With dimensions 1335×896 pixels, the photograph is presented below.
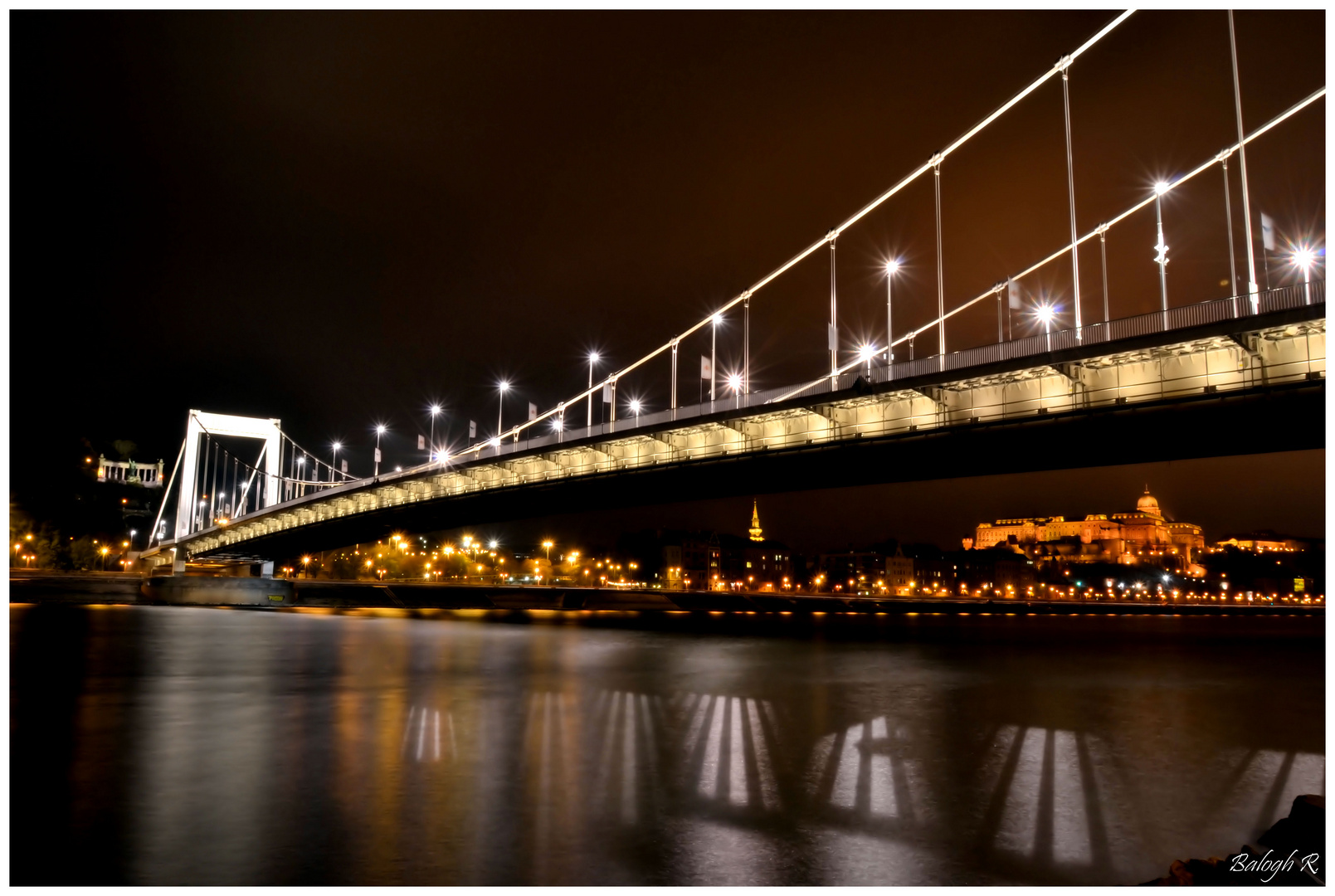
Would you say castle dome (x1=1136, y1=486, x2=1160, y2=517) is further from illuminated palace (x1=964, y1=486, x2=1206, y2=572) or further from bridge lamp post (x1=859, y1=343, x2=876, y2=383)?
bridge lamp post (x1=859, y1=343, x2=876, y2=383)

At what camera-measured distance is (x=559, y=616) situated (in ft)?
207

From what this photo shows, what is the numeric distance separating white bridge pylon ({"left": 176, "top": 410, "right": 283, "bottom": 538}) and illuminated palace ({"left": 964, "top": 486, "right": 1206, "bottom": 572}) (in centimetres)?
13948

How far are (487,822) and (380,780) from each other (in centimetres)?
245

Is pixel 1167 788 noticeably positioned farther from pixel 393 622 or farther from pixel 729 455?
pixel 393 622

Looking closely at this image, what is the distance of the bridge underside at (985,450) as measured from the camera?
24.5 meters

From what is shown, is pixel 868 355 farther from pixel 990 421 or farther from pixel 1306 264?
pixel 1306 264

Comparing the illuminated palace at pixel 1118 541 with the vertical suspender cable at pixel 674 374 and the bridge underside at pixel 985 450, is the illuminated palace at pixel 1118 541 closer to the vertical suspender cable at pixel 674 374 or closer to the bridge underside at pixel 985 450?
the vertical suspender cable at pixel 674 374

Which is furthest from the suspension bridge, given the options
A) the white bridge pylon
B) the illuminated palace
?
the illuminated palace

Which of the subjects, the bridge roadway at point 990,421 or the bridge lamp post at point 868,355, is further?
the bridge lamp post at point 868,355

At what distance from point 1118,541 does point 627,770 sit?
601 ft

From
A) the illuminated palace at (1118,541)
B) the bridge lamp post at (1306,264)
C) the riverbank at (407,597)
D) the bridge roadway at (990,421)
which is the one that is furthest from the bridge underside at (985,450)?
the illuminated palace at (1118,541)

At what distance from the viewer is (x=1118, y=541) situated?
172375 mm

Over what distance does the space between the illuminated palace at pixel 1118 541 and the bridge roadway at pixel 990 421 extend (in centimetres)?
14712

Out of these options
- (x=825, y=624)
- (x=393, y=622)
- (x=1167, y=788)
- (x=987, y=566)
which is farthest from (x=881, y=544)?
(x=1167, y=788)
